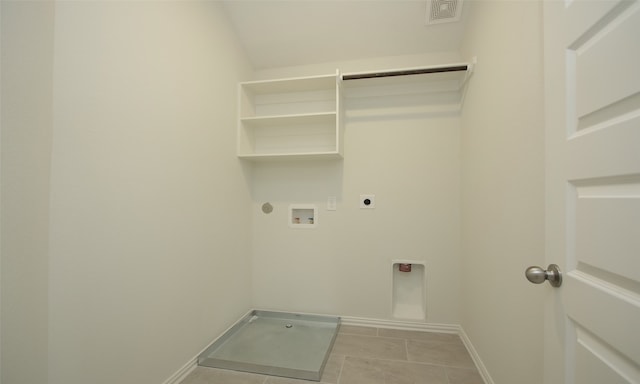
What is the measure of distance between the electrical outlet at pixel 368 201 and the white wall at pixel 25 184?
188cm

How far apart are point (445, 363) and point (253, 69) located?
2929 mm

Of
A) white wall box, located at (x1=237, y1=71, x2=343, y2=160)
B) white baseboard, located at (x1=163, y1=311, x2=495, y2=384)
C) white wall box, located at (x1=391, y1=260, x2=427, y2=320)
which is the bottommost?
white baseboard, located at (x1=163, y1=311, x2=495, y2=384)

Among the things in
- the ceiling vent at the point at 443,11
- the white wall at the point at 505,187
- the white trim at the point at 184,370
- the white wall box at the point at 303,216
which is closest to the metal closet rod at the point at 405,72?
the white wall at the point at 505,187

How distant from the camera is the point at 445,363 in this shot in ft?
5.24

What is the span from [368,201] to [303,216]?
0.64m

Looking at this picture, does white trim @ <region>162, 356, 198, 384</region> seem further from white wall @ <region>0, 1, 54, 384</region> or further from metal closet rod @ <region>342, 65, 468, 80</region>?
metal closet rod @ <region>342, 65, 468, 80</region>

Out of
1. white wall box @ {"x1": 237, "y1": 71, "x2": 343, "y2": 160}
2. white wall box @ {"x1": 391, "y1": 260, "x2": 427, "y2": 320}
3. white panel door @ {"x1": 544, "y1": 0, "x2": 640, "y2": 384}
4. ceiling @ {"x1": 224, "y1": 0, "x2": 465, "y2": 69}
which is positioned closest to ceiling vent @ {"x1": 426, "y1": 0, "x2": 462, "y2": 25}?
ceiling @ {"x1": 224, "y1": 0, "x2": 465, "y2": 69}

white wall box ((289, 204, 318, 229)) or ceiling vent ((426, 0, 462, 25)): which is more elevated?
ceiling vent ((426, 0, 462, 25))

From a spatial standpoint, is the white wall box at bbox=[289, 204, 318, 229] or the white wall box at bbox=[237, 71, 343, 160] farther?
the white wall box at bbox=[289, 204, 318, 229]

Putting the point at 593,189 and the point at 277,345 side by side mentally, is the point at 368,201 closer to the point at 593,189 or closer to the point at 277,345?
the point at 277,345

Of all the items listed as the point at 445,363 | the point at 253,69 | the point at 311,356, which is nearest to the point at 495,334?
the point at 445,363

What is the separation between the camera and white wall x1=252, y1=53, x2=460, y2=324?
6.59 ft

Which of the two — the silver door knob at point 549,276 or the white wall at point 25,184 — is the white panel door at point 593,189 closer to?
the silver door knob at point 549,276

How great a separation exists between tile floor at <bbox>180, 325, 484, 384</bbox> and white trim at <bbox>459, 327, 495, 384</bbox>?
0.10 feet
